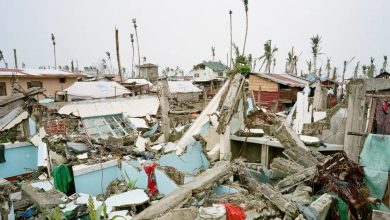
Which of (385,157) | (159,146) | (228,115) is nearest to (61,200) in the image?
(159,146)

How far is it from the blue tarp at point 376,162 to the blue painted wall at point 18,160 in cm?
1290

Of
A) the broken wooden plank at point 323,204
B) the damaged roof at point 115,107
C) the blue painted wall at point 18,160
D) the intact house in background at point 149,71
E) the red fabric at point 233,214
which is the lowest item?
the blue painted wall at point 18,160

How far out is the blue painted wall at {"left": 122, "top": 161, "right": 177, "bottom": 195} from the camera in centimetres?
759

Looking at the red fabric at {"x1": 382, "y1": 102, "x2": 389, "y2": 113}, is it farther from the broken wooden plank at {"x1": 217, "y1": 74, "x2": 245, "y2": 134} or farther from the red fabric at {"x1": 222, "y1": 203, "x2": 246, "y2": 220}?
the red fabric at {"x1": 222, "y1": 203, "x2": 246, "y2": 220}

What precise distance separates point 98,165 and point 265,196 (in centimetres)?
554

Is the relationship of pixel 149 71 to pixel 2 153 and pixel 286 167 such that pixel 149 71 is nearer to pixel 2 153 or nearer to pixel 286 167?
pixel 2 153

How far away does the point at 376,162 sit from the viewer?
24.3ft

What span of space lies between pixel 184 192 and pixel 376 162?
5600mm

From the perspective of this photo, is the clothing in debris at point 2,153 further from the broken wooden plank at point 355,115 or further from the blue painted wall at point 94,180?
the broken wooden plank at point 355,115

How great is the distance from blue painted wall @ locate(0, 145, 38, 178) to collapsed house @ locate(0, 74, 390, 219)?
295 mm

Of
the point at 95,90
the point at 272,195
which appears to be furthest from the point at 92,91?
the point at 272,195

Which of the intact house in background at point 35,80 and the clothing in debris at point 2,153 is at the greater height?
the intact house in background at point 35,80

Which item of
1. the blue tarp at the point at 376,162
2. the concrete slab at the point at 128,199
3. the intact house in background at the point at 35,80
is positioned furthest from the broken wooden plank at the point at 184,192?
the intact house in background at the point at 35,80

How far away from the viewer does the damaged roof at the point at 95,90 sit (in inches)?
846
